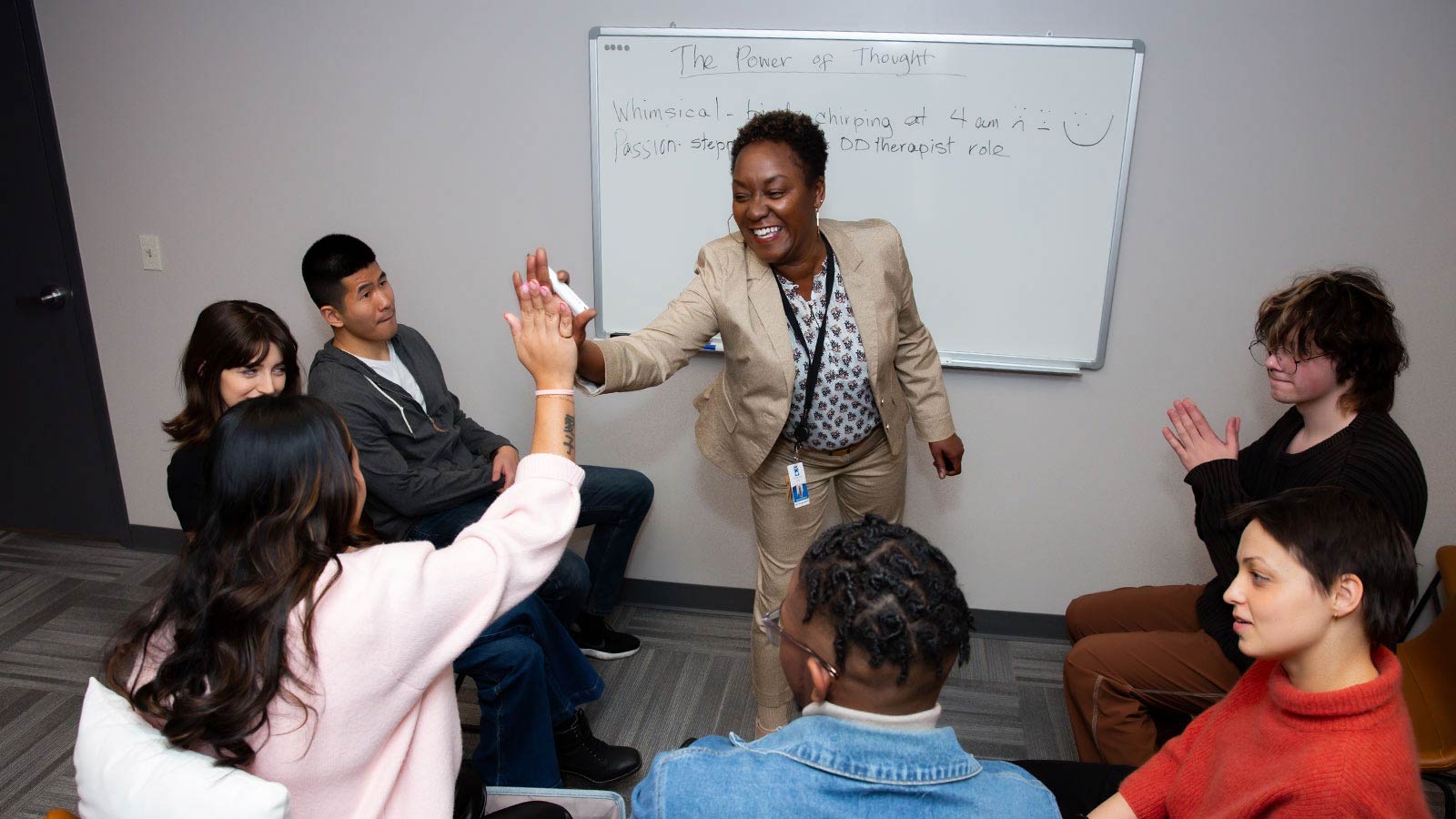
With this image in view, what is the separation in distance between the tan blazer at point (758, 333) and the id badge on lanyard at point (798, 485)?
95 millimetres

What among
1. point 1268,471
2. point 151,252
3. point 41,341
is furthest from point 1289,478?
point 41,341

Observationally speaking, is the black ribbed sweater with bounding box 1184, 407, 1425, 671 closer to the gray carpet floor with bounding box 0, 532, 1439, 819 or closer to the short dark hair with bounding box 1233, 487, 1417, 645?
the short dark hair with bounding box 1233, 487, 1417, 645

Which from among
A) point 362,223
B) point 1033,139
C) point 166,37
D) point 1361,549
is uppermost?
point 166,37

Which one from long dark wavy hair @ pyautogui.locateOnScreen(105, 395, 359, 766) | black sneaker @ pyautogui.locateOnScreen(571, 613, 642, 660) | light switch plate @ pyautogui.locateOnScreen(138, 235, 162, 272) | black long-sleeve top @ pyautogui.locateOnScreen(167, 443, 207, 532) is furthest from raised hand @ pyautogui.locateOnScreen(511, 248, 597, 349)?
light switch plate @ pyautogui.locateOnScreen(138, 235, 162, 272)

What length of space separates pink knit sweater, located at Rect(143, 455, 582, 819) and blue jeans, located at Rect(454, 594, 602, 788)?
24.0 inches

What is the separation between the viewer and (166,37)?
8.93ft

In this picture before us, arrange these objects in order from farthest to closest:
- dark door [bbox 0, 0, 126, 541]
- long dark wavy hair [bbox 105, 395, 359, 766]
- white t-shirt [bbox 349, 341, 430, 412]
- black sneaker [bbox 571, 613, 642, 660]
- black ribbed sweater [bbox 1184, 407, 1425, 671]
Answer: dark door [bbox 0, 0, 126, 541] < black sneaker [bbox 571, 613, 642, 660] < white t-shirt [bbox 349, 341, 430, 412] < black ribbed sweater [bbox 1184, 407, 1425, 671] < long dark wavy hair [bbox 105, 395, 359, 766]

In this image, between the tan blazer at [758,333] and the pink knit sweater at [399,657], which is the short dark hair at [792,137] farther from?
the pink knit sweater at [399,657]

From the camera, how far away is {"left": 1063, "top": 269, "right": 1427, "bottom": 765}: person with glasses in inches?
65.6

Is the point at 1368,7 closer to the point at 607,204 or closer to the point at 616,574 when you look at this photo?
the point at 607,204

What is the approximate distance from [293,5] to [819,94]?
5.21 feet

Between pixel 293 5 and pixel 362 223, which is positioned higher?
pixel 293 5

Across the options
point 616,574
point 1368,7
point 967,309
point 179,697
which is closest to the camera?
point 179,697

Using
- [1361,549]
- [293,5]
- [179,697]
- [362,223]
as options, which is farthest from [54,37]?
[1361,549]
